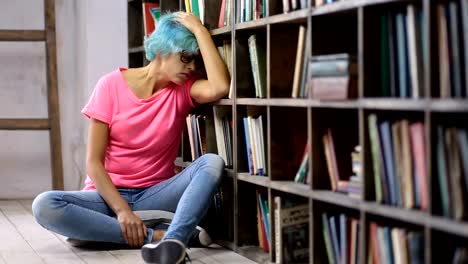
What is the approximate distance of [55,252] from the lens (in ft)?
9.20

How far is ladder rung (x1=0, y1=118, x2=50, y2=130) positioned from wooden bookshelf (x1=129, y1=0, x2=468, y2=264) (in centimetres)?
135

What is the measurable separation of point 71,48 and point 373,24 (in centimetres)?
245

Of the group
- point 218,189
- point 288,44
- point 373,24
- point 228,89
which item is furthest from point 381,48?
point 218,189

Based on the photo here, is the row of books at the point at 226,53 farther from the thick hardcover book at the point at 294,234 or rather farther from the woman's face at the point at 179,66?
the thick hardcover book at the point at 294,234

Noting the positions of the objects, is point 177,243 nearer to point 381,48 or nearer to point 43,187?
point 381,48

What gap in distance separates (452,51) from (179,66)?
1.28 m

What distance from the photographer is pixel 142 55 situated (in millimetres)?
3754

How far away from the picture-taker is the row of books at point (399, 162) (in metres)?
1.86

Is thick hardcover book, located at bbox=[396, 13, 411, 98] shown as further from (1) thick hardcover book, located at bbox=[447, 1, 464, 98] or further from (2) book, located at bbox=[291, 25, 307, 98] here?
(2) book, located at bbox=[291, 25, 307, 98]

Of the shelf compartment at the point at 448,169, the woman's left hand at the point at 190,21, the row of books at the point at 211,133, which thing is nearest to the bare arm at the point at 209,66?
the woman's left hand at the point at 190,21

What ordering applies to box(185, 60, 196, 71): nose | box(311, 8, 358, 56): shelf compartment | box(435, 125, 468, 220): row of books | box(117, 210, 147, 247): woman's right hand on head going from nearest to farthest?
box(435, 125, 468, 220): row of books → box(311, 8, 358, 56): shelf compartment → box(117, 210, 147, 247): woman's right hand on head → box(185, 60, 196, 71): nose

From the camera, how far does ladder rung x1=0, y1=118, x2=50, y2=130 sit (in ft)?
12.7

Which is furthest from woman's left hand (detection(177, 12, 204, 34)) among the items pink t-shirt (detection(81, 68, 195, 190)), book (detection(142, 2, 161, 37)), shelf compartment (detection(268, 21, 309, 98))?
book (detection(142, 2, 161, 37))

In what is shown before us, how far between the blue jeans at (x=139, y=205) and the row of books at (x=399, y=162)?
0.78 meters
